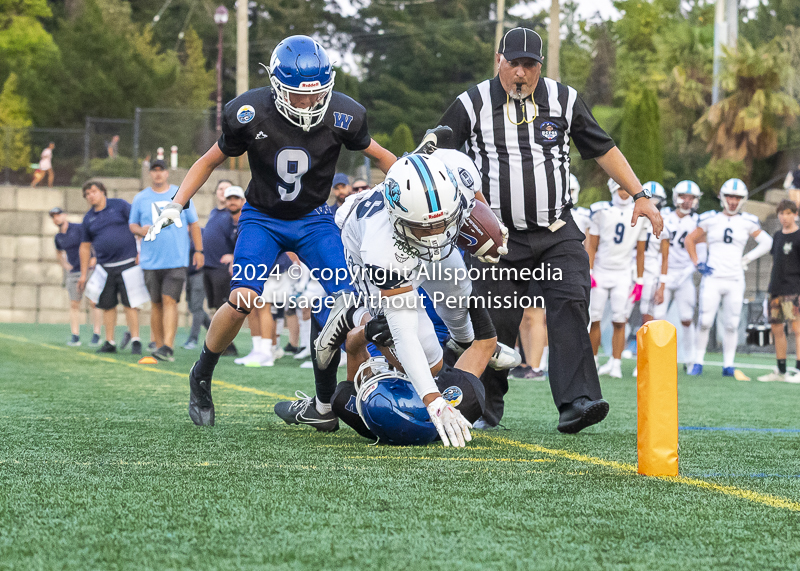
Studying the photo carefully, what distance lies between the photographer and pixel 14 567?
7.77 ft

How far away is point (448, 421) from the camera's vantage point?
4.05 meters

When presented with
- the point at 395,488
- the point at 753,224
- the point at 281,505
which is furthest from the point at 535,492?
the point at 753,224

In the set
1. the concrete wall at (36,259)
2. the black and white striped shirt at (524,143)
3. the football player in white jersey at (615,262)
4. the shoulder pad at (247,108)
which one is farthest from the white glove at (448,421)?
the concrete wall at (36,259)

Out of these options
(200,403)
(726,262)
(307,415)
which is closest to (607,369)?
(726,262)

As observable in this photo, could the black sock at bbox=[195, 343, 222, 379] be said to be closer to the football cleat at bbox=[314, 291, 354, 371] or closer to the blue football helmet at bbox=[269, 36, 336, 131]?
the football cleat at bbox=[314, 291, 354, 371]

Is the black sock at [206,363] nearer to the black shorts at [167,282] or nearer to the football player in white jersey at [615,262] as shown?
the black shorts at [167,282]

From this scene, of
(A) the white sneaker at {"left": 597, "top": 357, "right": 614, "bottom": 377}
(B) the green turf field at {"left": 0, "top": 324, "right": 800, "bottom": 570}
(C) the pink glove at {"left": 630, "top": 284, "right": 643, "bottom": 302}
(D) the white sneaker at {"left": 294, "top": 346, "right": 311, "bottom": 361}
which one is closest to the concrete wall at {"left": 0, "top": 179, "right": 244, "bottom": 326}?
(D) the white sneaker at {"left": 294, "top": 346, "right": 311, "bottom": 361}

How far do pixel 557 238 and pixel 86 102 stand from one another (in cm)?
2683

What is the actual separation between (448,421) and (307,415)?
50.4 inches

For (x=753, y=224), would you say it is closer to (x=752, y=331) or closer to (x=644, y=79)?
(x=752, y=331)

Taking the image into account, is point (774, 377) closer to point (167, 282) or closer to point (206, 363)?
point (167, 282)

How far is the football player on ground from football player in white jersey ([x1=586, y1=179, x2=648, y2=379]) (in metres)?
5.92

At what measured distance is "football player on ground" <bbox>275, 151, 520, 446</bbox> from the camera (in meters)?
4.00

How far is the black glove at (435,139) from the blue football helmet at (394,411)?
969 mm
